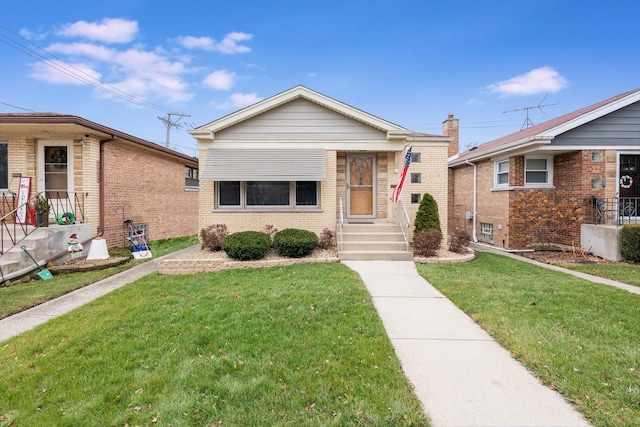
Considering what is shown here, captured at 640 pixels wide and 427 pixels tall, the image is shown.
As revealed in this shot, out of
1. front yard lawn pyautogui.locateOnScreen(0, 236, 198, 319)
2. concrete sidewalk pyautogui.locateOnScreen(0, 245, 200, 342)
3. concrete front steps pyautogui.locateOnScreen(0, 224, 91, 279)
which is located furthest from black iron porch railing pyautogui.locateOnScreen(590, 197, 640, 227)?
concrete front steps pyautogui.locateOnScreen(0, 224, 91, 279)

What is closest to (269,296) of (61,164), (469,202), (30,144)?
(61,164)

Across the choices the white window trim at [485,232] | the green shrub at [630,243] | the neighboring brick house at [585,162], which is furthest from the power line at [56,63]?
the green shrub at [630,243]

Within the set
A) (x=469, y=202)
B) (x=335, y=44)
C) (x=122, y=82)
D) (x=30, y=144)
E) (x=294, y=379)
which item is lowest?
(x=294, y=379)

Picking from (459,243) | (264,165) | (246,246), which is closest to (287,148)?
(264,165)

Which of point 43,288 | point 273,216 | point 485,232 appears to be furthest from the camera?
point 485,232

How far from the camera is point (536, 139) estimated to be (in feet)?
32.8

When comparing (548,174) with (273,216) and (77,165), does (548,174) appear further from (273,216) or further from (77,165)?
(77,165)

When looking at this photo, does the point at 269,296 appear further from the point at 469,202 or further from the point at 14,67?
the point at 14,67

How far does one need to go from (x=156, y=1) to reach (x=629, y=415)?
1707 centimetres

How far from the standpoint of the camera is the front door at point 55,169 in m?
10.0

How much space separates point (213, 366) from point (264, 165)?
287 inches

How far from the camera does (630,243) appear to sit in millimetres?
8664

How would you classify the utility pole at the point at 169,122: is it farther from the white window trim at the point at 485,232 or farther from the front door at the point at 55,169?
the white window trim at the point at 485,232

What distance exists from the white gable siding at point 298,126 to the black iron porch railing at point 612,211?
7.13 metres
